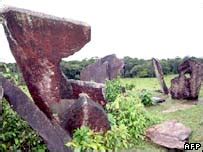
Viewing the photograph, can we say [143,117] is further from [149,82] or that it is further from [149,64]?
[149,64]

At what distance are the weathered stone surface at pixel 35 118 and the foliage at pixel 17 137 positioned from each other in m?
0.36

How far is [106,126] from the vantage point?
6.25m

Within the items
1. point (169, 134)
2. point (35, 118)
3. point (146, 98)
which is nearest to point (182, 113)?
point (146, 98)

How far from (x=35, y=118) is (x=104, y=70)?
4834 millimetres

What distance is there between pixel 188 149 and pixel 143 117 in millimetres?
1555

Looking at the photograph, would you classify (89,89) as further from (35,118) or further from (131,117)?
(35,118)

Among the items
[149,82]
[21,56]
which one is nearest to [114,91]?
[21,56]

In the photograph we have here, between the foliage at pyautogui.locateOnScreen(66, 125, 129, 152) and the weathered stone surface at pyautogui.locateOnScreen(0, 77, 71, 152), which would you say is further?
the foliage at pyautogui.locateOnScreen(66, 125, 129, 152)

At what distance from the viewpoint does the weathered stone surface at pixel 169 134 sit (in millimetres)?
6566

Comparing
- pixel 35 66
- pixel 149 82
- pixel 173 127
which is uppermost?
pixel 35 66

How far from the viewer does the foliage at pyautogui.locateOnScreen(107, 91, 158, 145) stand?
720 centimetres

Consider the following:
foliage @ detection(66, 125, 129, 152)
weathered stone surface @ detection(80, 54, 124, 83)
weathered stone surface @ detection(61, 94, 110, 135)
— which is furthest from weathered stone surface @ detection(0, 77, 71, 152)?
weathered stone surface @ detection(80, 54, 124, 83)

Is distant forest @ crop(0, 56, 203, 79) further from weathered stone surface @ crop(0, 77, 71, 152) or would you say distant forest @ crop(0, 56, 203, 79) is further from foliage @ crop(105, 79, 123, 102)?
weathered stone surface @ crop(0, 77, 71, 152)

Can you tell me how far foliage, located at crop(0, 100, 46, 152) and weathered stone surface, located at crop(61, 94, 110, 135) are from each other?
0.44 metres
